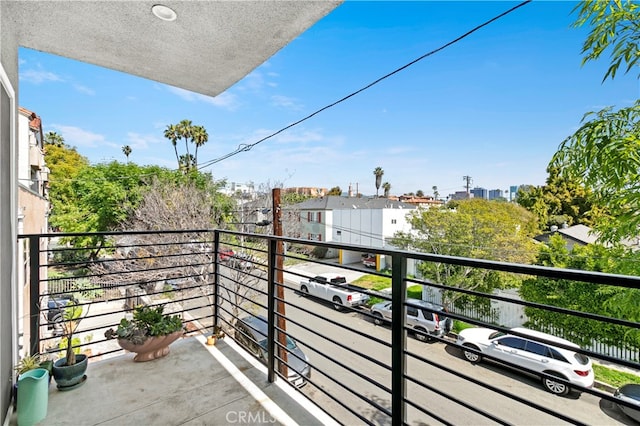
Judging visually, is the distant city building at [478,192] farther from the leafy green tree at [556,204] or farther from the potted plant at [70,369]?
the potted plant at [70,369]

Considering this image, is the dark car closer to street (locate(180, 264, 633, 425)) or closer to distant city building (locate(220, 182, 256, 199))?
street (locate(180, 264, 633, 425))

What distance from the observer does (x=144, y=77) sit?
2.43m

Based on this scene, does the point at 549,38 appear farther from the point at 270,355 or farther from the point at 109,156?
the point at 109,156

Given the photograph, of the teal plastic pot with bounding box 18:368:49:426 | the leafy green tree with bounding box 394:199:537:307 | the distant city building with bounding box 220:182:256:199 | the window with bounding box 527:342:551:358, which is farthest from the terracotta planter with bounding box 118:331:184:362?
the distant city building with bounding box 220:182:256:199

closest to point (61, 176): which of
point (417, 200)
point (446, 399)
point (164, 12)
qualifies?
point (164, 12)

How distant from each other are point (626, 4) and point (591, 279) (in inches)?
151

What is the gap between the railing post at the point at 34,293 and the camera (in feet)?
6.29

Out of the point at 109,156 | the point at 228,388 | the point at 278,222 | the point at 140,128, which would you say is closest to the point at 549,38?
the point at 278,222

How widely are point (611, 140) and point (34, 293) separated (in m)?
4.90

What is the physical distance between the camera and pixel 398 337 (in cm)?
120

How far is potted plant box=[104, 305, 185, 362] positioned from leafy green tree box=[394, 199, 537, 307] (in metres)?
11.0

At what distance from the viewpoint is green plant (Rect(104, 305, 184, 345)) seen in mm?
2053

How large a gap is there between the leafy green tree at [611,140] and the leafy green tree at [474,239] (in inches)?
349

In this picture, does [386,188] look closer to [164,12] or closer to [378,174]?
[378,174]
